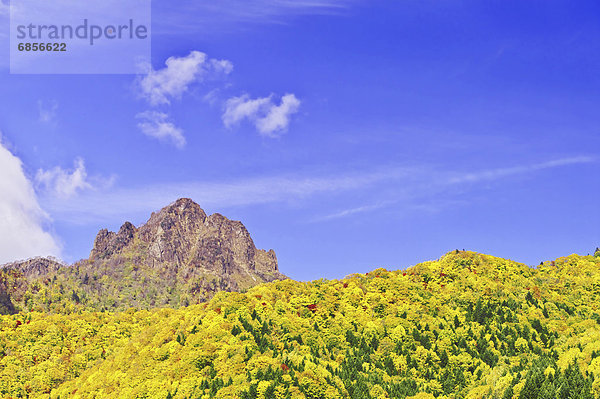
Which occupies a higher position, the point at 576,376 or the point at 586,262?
the point at 586,262

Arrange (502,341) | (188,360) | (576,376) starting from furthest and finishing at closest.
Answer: (502,341), (188,360), (576,376)

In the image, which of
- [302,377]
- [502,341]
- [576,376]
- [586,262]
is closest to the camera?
[576,376]

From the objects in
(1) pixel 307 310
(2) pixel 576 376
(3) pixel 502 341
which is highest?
(1) pixel 307 310

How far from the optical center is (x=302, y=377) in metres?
110

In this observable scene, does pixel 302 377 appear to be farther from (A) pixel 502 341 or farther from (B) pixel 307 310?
(A) pixel 502 341

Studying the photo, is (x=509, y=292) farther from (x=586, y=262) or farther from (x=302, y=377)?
(x=302, y=377)

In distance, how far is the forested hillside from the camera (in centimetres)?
11094

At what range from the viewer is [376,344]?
455ft

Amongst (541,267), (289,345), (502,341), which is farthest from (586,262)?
(289,345)

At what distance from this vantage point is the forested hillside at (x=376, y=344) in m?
111

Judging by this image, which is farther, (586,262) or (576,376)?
(586,262)

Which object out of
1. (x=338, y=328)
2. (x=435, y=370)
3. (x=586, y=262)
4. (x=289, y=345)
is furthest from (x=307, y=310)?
(x=586, y=262)

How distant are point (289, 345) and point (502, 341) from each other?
183 feet

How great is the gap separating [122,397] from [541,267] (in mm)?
143693
